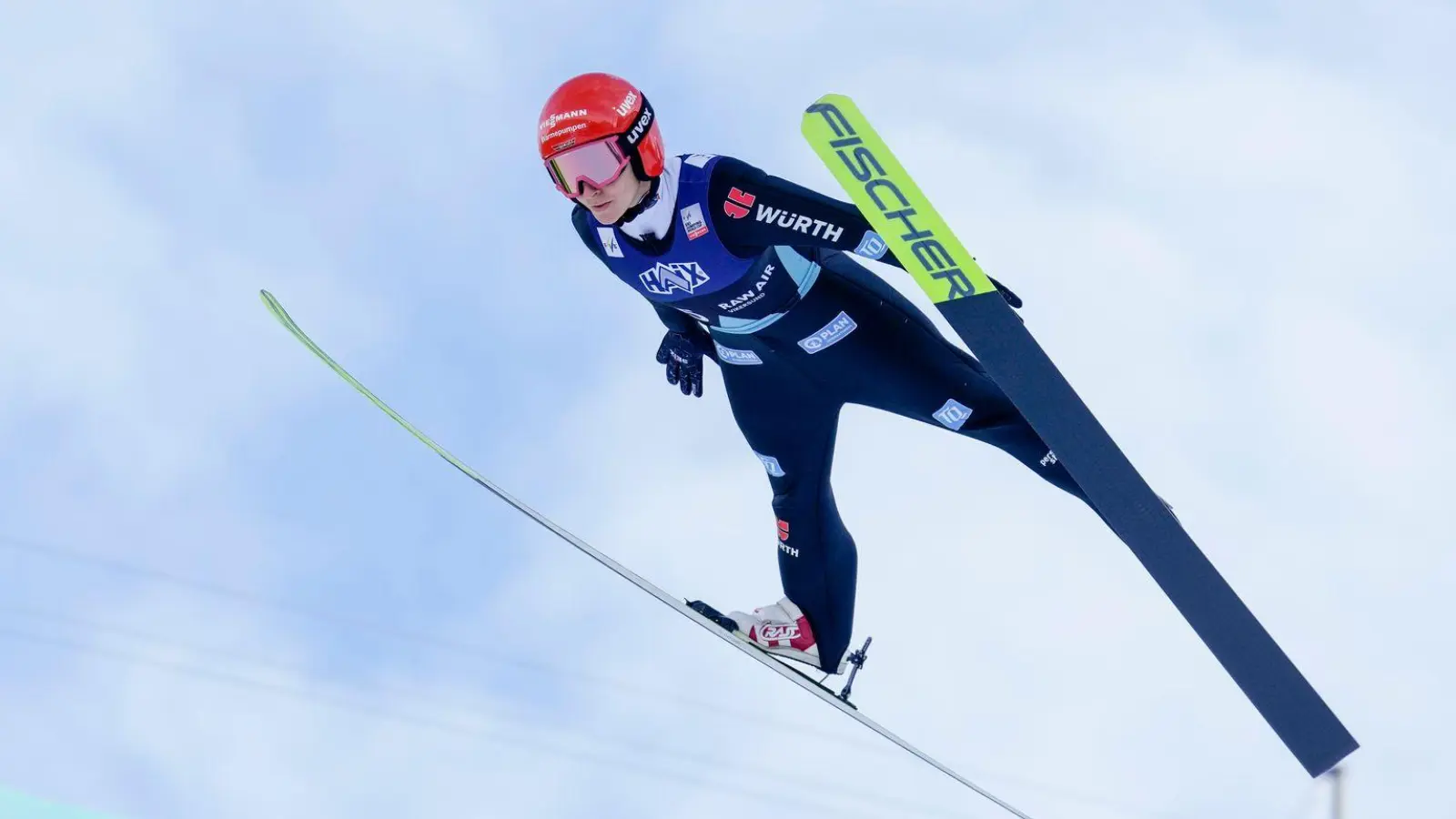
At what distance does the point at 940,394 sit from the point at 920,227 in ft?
2.54

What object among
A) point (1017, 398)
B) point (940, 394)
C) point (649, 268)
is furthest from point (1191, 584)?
point (649, 268)

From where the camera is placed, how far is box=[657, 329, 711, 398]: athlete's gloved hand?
4.81m

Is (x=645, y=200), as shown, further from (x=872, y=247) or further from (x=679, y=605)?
(x=679, y=605)

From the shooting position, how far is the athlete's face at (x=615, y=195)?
4141mm

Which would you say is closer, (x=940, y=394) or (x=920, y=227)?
(x=920, y=227)

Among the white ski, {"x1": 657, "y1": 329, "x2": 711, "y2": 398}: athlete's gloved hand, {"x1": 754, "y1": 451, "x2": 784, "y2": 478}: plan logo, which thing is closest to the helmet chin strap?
{"x1": 657, "y1": 329, "x2": 711, "y2": 398}: athlete's gloved hand

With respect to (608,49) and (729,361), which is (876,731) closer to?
(729,361)

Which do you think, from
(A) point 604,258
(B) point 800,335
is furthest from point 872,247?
(A) point 604,258

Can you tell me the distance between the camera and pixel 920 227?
3814mm

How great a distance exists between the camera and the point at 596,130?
405 cm

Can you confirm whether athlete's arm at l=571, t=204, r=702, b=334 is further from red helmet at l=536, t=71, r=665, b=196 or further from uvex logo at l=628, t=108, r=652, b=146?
uvex logo at l=628, t=108, r=652, b=146

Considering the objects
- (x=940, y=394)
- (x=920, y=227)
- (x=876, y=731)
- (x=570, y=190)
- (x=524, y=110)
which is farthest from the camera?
(x=524, y=110)

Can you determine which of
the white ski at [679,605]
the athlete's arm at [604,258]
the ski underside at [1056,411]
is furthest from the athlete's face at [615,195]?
the white ski at [679,605]

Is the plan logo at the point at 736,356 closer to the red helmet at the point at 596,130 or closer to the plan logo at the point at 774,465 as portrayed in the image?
the plan logo at the point at 774,465
